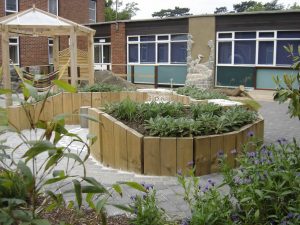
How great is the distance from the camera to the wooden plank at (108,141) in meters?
5.47

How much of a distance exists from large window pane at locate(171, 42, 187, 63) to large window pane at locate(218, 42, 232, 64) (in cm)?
175

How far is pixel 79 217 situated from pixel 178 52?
16570 mm

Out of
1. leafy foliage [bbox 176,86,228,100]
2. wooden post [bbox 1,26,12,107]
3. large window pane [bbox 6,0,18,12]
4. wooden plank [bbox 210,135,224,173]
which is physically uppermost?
large window pane [bbox 6,0,18,12]

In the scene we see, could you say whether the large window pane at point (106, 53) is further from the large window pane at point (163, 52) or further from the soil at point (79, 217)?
the soil at point (79, 217)

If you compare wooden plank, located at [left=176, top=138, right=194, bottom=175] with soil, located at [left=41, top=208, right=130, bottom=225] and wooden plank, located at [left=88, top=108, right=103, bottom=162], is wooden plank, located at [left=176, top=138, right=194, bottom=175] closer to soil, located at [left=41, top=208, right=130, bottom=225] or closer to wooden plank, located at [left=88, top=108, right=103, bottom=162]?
wooden plank, located at [left=88, top=108, right=103, bottom=162]

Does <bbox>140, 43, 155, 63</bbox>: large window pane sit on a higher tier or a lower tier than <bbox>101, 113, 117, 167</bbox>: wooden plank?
higher

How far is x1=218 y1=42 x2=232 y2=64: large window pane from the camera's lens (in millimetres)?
17656

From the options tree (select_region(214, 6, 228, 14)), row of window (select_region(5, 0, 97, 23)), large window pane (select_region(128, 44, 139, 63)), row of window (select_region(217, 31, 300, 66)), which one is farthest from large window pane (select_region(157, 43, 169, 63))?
tree (select_region(214, 6, 228, 14))

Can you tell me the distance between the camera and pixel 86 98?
389 inches

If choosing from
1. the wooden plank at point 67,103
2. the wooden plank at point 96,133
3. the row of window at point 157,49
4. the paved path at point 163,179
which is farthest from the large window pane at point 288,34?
the wooden plank at point 96,133

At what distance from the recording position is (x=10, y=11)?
20109 millimetres

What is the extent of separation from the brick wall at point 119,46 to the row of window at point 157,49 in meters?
0.27

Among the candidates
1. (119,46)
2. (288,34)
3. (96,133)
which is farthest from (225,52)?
(96,133)

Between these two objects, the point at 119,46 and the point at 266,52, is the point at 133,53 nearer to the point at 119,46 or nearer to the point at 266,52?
the point at 119,46
